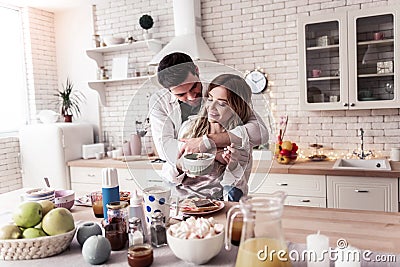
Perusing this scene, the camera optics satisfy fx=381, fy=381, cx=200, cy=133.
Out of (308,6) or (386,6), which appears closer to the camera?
(386,6)

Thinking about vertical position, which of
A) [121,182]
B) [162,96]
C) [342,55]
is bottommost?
[121,182]

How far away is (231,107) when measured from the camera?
1507 mm

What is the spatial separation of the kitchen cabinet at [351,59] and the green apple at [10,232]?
255cm

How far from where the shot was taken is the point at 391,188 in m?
2.72

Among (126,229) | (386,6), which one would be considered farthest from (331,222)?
(386,6)

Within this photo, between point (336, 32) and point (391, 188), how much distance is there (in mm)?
1288

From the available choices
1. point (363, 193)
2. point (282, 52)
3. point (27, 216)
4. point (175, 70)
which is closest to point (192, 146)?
point (175, 70)

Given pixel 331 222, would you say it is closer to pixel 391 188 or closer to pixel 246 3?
pixel 391 188

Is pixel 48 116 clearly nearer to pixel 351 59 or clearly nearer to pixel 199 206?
pixel 199 206

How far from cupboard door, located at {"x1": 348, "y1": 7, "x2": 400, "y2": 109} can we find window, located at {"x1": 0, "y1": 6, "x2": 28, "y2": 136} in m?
3.33

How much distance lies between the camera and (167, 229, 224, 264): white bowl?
1110 mm

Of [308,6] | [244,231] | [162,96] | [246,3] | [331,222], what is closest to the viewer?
[244,231]

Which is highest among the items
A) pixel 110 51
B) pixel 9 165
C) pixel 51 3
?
pixel 51 3

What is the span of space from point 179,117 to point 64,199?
2.36 feet
